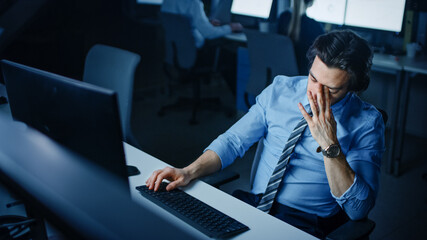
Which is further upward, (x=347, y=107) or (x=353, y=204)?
(x=347, y=107)

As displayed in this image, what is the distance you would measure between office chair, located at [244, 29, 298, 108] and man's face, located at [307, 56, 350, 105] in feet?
4.35

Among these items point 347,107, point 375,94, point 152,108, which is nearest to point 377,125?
point 347,107

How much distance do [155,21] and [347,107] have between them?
3323 millimetres

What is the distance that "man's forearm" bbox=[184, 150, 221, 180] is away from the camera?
133 centimetres

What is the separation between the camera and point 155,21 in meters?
4.33

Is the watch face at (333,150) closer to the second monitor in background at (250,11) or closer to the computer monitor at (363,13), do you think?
the computer monitor at (363,13)

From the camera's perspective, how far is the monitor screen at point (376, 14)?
2906mm

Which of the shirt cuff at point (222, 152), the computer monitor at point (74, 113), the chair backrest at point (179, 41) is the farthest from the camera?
the chair backrest at point (179, 41)

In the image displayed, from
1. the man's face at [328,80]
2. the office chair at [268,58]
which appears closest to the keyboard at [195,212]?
the man's face at [328,80]

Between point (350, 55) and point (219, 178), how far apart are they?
58 centimetres

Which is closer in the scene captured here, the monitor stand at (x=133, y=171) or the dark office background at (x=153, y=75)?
the monitor stand at (x=133, y=171)

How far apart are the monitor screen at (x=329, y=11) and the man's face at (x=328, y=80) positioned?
218 cm

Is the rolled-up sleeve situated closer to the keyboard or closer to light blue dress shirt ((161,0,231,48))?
the keyboard

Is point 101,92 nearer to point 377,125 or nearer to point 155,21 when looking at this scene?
point 377,125
